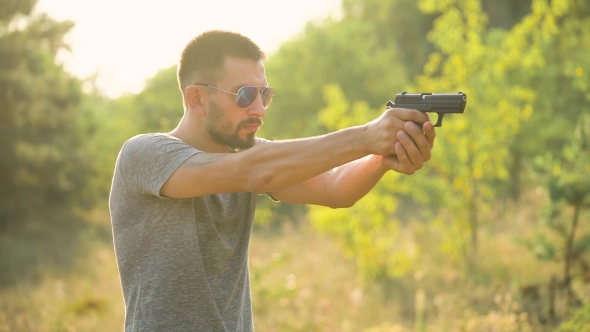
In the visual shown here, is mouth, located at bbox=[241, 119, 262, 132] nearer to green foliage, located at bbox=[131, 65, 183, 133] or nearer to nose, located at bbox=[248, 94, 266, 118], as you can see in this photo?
nose, located at bbox=[248, 94, 266, 118]

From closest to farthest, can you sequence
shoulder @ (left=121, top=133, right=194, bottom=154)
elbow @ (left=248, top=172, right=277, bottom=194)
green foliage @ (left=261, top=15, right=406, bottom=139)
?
elbow @ (left=248, top=172, right=277, bottom=194), shoulder @ (left=121, top=133, right=194, bottom=154), green foliage @ (left=261, top=15, right=406, bottom=139)

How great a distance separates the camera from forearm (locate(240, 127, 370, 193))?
2.06 metres

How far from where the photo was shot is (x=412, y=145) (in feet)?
6.78

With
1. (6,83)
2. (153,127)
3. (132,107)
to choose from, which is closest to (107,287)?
(6,83)

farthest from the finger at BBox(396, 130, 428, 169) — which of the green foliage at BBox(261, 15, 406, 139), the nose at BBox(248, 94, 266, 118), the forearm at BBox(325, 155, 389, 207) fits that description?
the green foliage at BBox(261, 15, 406, 139)

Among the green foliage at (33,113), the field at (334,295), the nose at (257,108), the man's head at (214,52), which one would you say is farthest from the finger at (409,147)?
the green foliage at (33,113)

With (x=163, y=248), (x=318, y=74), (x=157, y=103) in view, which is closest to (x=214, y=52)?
(x=163, y=248)

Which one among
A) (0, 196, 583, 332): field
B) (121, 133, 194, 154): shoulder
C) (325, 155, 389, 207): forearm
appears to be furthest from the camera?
(0, 196, 583, 332): field

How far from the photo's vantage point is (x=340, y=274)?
988cm

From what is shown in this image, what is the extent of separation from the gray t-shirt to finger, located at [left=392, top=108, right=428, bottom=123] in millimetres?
735

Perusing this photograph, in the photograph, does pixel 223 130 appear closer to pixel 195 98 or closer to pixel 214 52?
pixel 195 98

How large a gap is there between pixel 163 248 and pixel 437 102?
1093 millimetres

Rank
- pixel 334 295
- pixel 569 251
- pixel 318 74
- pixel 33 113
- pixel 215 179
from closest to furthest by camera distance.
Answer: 1. pixel 215 179
2. pixel 569 251
3. pixel 334 295
4. pixel 33 113
5. pixel 318 74

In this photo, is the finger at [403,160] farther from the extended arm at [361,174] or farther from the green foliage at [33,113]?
the green foliage at [33,113]
